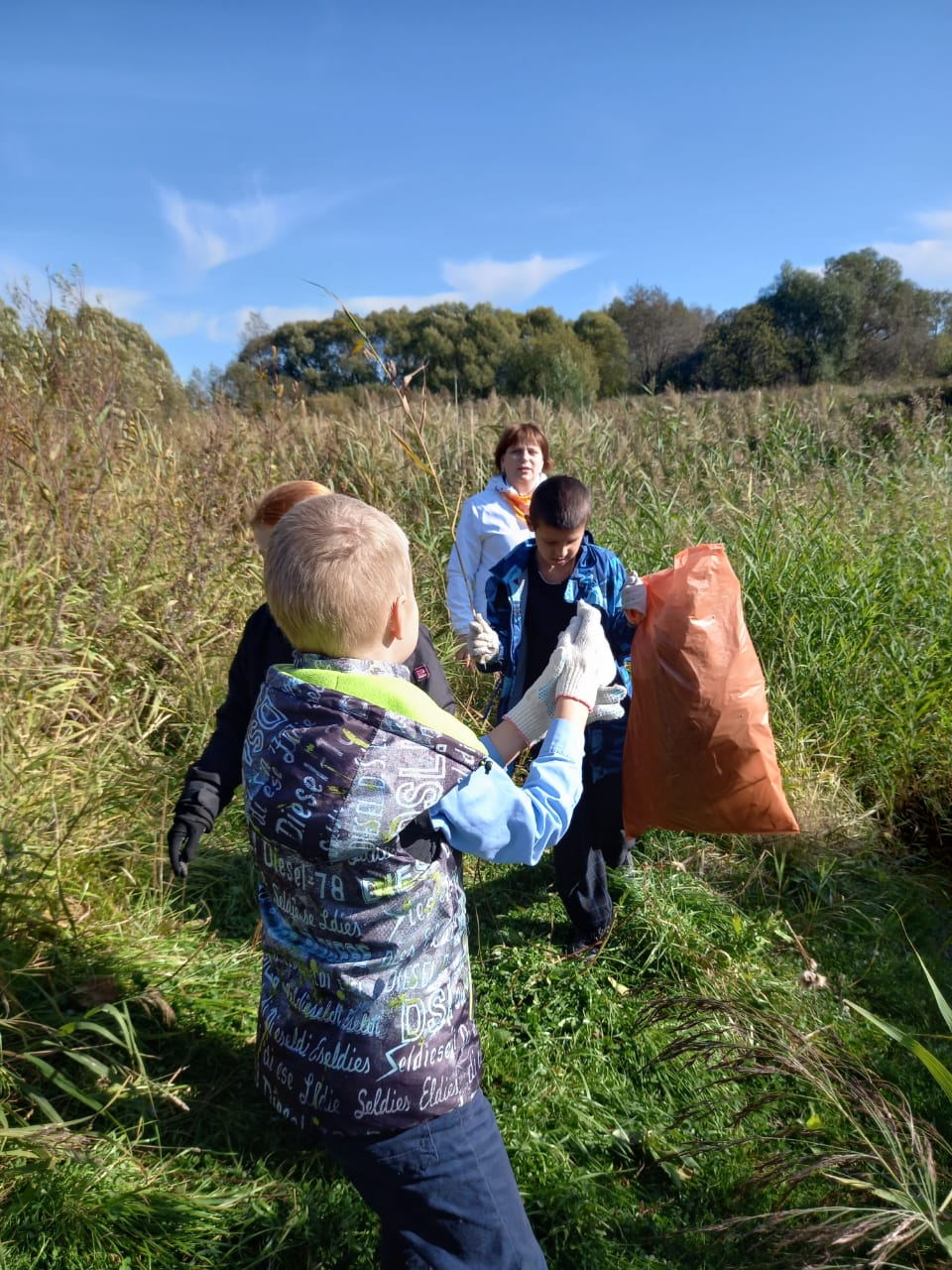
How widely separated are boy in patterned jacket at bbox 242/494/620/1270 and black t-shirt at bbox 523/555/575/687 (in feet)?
4.40

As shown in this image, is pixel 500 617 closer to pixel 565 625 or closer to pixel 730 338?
pixel 565 625

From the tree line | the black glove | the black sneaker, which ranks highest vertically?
the tree line

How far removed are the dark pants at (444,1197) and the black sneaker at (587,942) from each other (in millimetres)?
1329

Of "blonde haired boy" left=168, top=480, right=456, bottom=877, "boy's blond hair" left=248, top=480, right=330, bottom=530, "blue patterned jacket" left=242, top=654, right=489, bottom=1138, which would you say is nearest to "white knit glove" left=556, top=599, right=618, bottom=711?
"blue patterned jacket" left=242, top=654, right=489, bottom=1138

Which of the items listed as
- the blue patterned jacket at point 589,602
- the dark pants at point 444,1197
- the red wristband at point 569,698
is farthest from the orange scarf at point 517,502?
the dark pants at point 444,1197

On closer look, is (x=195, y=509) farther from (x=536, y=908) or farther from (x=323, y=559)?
(x=323, y=559)

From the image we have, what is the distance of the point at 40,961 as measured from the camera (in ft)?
7.07

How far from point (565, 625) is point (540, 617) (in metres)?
0.11

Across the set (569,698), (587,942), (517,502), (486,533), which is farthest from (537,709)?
(517,502)

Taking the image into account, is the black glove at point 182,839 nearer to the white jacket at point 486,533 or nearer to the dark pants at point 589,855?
the dark pants at point 589,855

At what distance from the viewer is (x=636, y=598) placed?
248cm

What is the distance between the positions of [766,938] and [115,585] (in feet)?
10.2

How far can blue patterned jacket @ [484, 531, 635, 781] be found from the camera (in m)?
2.59

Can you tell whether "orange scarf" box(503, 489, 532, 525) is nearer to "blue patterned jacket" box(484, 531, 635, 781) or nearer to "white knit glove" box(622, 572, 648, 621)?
"blue patterned jacket" box(484, 531, 635, 781)
